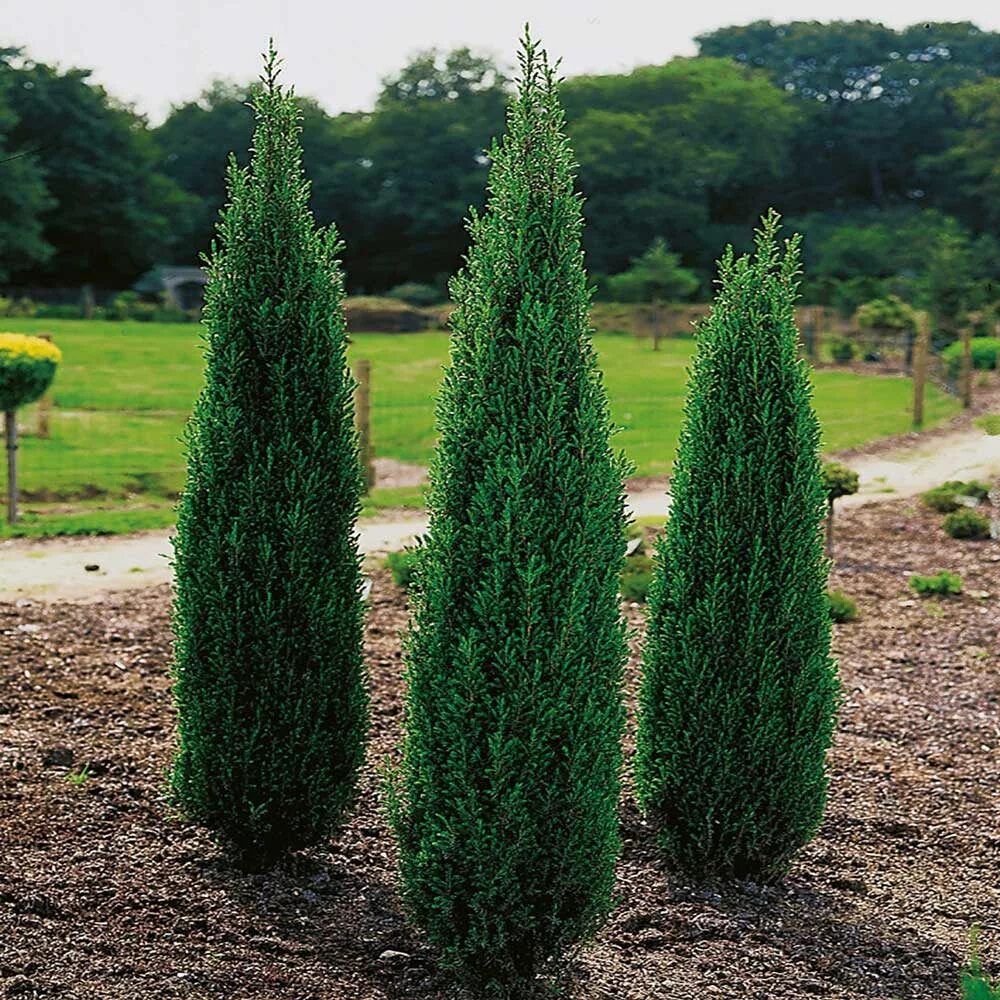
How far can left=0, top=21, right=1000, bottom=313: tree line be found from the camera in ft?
169

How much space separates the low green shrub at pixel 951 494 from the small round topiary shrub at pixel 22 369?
8.48 metres

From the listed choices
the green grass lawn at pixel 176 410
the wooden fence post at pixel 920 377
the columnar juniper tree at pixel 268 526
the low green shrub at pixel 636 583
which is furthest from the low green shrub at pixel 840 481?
the wooden fence post at pixel 920 377

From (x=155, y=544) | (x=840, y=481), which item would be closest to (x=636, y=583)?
(x=840, y=481)

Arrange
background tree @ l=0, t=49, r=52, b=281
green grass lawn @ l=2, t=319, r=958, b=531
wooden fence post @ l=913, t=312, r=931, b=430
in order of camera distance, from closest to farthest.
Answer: green grass lawn @ l=2, t=319, r=958, b=531 < wooden fence post @ l=913, t=312, r=931, b=430 < background tree @ l=0, t=49, r=52, b=281

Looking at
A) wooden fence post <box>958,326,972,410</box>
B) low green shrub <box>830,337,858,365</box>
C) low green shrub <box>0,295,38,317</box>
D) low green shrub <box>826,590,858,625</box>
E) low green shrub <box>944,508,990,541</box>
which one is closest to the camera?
low green shrub <box>826,590,858,625</box>

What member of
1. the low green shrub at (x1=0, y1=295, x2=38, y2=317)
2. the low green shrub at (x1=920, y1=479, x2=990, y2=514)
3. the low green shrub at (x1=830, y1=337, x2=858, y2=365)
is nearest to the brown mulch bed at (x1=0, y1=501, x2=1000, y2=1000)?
the low green shrub at (x1=920, y1=479, x2=990, y2=514)

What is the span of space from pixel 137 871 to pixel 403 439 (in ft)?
44.9

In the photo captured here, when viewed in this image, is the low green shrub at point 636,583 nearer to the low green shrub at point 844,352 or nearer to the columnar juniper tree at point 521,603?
the columnar juniper tree at point 521,603

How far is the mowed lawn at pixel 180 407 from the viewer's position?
15.0 m

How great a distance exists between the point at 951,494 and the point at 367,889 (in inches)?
405

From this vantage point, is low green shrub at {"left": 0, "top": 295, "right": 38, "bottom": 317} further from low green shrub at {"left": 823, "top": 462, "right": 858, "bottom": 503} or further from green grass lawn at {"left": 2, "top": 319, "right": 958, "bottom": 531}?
low green shrub at {"left": 823, "top": 462, "right": 858, "bottom": 503}

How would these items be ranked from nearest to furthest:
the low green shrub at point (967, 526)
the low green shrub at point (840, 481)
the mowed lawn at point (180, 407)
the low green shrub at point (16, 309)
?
1. the low green shrub at point (840, 481)
2. the low green shrub at point (967, 526)
3. the mowed lawn at point (180, 407)
4. the low green shrub at point (16, 309)

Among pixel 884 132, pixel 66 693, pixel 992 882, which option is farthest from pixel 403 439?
pixel 884 132

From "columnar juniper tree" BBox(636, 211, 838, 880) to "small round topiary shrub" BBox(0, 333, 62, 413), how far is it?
8268 mm
